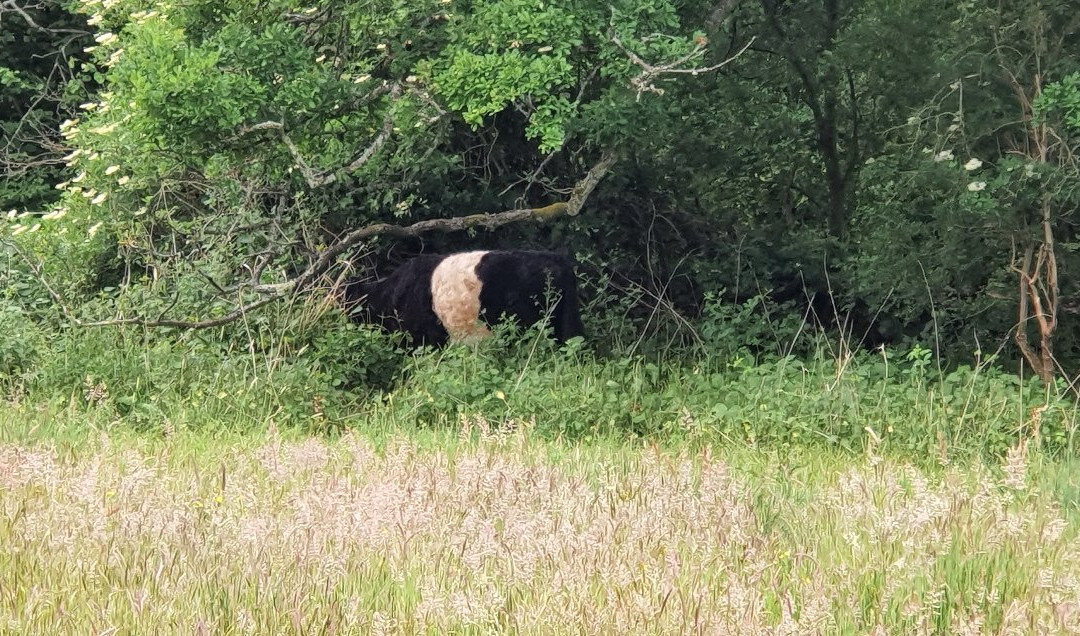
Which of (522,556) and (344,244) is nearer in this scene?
Answer: (522,556)

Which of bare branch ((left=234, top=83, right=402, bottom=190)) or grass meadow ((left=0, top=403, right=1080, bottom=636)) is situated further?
bare branch ((left=234, top=83, right=402, bottom=190))

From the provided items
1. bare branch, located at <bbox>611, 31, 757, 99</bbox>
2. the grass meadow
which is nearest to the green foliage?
bare branch, located at <bbox>611, 31, 757, 99</bbox>

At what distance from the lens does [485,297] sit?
984 centimetres

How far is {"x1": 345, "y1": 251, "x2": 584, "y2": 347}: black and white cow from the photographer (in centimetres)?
983

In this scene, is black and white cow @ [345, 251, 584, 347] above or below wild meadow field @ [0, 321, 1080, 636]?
below

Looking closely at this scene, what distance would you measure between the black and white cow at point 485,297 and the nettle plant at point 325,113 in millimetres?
689

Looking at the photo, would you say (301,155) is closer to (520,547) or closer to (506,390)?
(506,390)

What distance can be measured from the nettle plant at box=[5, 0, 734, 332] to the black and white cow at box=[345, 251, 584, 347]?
2.26 feet

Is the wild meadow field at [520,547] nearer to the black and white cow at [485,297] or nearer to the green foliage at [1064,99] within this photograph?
the green foliage at [1064,99]

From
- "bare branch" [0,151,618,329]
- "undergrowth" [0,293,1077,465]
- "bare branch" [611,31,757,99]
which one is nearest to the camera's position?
"undergrowth" [0,293,1077,465]

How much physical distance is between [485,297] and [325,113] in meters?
1.91

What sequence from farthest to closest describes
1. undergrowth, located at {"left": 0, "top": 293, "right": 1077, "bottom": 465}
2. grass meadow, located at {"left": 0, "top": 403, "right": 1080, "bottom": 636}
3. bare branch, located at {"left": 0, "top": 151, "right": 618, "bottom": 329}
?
1. bare branch, located at {"left": 0, "top": 151, "right": 618, "bottom": 329}
2. undergrowth, located at {"left": 0, "top": 293, "right": 1077, "bottom": 465}
3. grass meadow, located at {"left": 0, "top": 403, "right": 1080, "bottom": 636}

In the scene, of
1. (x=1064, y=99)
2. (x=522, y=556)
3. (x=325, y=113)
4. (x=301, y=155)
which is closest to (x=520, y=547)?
(x=522, y=556)

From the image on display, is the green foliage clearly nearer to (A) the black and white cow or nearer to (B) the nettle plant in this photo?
(B) the nettle plant
